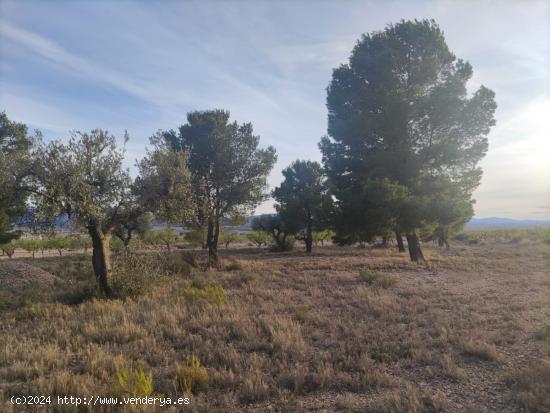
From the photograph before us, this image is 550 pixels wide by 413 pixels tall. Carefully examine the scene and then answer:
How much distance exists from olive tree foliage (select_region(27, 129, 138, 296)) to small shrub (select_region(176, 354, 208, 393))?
7.74 meters

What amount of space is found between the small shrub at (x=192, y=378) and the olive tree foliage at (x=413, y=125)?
1779 centimetres

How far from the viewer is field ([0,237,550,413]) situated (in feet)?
18.8

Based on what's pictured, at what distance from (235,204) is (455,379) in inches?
942

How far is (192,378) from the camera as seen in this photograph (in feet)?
20.1

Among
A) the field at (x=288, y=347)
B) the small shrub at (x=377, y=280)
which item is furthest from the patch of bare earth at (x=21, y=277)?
the small shrub at (x=377, y=280)

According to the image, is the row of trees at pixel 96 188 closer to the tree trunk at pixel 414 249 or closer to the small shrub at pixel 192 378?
the small shrub at pixel 192 378

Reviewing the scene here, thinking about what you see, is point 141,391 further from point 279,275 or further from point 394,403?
point 279,275

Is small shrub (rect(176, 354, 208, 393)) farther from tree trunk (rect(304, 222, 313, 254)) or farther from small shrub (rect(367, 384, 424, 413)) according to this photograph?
tree trunk (rect(304, 222, 313, 254))

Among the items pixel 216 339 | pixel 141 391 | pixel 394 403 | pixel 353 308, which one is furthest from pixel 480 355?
pixel 141 391

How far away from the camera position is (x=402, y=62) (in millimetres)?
24219

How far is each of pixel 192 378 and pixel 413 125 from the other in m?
23.1

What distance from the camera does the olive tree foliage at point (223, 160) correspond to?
28062 mm

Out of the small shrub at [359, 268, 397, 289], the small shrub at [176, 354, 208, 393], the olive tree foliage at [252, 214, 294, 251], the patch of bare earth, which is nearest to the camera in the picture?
the small shrub at [176, 354, 208, 393]

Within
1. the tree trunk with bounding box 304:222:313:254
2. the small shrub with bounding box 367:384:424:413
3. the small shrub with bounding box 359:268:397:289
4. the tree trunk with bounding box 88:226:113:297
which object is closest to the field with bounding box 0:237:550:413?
the small shrub with bounding box 367:384:424:413
